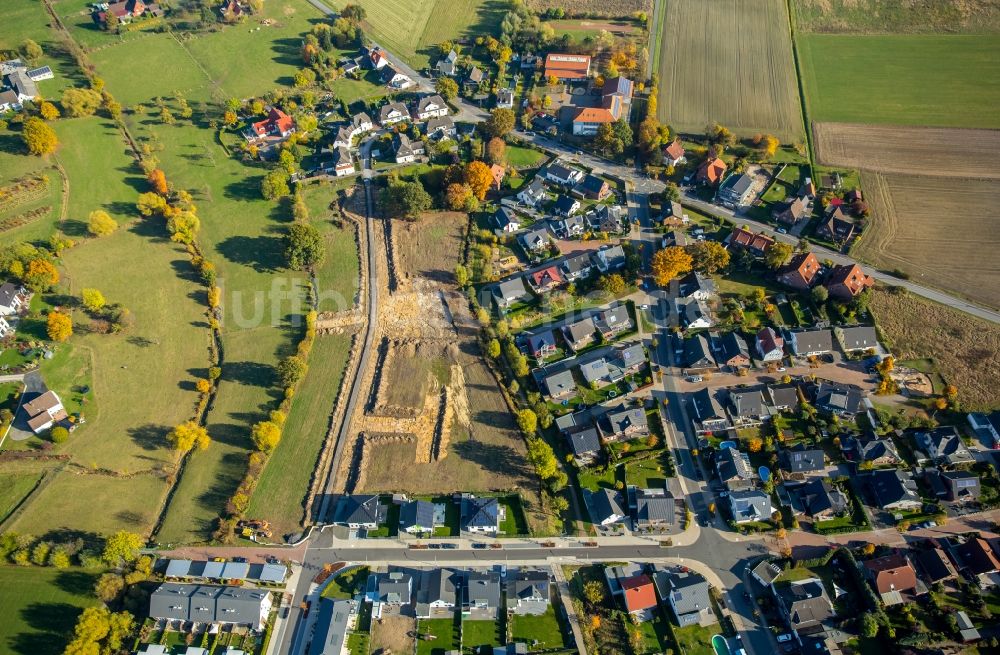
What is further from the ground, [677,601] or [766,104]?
[766,104]

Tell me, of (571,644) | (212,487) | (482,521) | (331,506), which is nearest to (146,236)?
(212,487)

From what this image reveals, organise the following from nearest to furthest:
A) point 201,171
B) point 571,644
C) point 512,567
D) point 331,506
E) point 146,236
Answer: point 571,644, point 512,567, point 331,506, point 146,236, point 201,171

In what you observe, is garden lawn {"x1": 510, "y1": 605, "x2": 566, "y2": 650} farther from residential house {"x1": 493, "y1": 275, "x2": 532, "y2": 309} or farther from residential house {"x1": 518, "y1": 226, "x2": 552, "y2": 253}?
residential house {"x1": 518, "y1": 226, "x2": 552, "y2": 253}

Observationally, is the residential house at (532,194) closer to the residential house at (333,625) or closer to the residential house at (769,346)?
the residential house at (769,346)

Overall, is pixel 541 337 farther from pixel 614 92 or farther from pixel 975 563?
pixel 614 92

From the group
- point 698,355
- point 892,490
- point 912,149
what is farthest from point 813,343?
point 912,149

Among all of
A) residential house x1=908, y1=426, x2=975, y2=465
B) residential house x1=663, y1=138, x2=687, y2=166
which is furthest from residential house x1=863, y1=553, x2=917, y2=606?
residential house x1=663, y1=138, x2=687, y2=166

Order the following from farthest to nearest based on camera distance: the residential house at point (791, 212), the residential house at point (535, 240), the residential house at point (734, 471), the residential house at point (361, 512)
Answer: the residential house at point (791, 212) → the residential house at point (535, 240) → the residential house at point (734, 471) → the residential house at point (361, 512)

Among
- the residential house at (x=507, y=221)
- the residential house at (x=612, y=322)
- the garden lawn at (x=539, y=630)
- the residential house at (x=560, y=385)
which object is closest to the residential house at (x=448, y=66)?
the residential house at (x=507, y=221)
